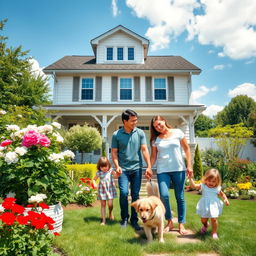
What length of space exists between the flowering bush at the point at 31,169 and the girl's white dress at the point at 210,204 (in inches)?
88.4

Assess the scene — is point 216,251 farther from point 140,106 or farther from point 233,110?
point 233,110

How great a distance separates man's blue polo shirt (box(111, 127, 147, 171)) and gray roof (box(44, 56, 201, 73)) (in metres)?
10.4

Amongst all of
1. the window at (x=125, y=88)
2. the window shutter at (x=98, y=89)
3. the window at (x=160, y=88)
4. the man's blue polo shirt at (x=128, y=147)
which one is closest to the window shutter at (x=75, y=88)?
the window shutter at (x=98, y=89)

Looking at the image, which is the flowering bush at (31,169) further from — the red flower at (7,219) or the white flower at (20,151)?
the red flower at (7,219)

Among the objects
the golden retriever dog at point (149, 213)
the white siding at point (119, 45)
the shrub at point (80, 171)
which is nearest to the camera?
the golden retriever dog at point (149, 213)

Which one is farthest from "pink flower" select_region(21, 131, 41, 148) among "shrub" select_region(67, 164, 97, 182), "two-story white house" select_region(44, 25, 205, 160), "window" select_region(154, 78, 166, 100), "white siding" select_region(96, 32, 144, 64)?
"white siding" select_region(96, 32, 144, 64)

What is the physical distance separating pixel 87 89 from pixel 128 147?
10788 millimetres

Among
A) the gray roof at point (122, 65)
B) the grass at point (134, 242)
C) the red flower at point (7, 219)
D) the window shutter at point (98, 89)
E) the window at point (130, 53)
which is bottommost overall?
the grass at point (134, 242)

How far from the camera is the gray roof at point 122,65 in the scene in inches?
521

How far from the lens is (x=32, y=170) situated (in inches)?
114

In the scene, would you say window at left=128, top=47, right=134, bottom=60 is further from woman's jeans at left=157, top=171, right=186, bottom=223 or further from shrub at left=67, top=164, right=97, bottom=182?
woman's jeans at left=157, top=171, right=186, bottom=223

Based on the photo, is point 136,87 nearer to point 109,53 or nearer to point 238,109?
point 109,53

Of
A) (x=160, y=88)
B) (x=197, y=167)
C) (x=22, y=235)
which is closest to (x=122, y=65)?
(x=160, y=88)

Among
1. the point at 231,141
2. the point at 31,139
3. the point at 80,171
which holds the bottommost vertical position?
the point at 80,171
